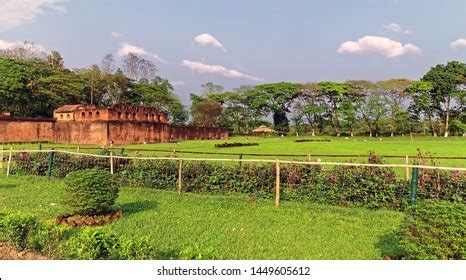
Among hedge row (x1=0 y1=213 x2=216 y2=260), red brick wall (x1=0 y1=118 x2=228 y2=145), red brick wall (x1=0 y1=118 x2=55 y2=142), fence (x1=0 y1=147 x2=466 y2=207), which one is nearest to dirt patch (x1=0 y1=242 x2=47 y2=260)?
hedge row (x1=0 y1=213 x2=216 y2=260)

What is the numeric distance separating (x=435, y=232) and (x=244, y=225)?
3361 millimetres

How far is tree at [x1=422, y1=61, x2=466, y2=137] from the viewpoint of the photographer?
205ft

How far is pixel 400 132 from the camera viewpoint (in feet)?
206

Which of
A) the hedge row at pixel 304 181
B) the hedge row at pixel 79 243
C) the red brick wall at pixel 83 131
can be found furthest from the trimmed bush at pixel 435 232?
the red brick wall at pixel 83 131

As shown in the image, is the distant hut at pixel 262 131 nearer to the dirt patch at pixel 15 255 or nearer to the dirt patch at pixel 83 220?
the dirt patch at pixel 83 220

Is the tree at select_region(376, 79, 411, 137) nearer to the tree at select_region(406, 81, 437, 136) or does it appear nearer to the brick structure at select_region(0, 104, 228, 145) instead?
the tree at select_region(406, 81, 437, 136)

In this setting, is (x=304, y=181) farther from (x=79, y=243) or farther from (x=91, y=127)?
(x=91, y=127)

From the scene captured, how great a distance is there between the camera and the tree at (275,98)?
226ft

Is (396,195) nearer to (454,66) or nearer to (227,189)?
(227,189)

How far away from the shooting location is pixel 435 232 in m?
4.77

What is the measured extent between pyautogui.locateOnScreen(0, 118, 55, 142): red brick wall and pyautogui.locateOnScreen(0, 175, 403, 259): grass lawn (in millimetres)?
30121

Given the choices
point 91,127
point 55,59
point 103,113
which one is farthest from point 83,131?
point 55,59

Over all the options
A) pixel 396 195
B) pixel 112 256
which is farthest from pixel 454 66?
pixel 112 256

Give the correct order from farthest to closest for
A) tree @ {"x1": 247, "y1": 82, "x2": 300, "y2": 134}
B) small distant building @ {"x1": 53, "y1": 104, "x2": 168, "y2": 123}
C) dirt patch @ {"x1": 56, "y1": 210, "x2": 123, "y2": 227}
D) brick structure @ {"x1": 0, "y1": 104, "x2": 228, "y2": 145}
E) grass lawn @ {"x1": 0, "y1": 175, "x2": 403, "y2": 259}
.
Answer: tree @ {"x1": 247, "y1": 82, "x2": 300, "y2": 134} < small distant building @ {"x1": 53, "y1": 104, "x2": 168, "y2": 123} < brick structure @ {"x1": 0, "y1": 104, "x2": 228, "y2": 145} < dirt patch @ {"x1": 56, "y1": 210, "x2": 123, "y2": 227} < grass lawn @ {"x1": 0, "y1": 175, "x2": 403, "y2": 259}
